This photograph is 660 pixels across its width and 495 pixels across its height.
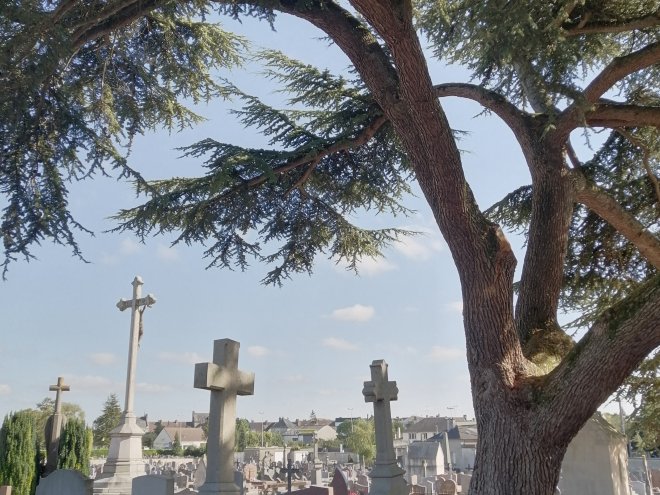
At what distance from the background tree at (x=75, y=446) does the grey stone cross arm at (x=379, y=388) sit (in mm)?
7106

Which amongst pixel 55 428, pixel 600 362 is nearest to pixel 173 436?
pixel 55 428

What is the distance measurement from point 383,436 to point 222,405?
2.38 meters

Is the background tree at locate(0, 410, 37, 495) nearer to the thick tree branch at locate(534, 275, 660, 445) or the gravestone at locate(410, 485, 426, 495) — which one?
the gravestone at locate(410, 485, 426, 495)

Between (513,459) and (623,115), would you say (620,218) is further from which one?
(513,459)

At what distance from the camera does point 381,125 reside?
6.95m

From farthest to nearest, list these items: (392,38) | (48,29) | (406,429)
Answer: (406,429), (392,38), (48,29)

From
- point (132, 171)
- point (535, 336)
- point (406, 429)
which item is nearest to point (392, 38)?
point (132, 171)

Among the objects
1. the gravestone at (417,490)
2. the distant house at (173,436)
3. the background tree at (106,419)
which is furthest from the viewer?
the distant house at (173,436)

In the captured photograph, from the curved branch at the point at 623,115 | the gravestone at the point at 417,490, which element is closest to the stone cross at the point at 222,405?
the curved branch at the point at 623,115

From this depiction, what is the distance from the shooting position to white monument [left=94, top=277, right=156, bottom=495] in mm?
10461

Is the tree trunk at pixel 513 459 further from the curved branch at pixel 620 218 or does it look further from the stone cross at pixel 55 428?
the stone cross at pixel 55 428

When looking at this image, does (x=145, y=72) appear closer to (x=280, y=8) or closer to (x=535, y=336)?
(x=280, y=8)

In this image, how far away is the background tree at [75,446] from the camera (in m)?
11.3

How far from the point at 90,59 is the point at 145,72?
654mm
